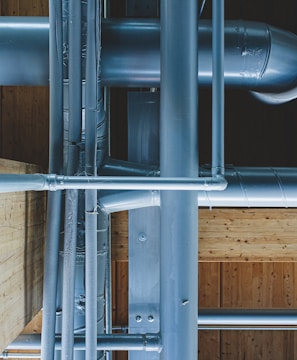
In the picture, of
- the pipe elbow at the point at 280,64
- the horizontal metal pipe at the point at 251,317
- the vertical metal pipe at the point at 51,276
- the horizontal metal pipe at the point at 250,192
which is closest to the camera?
the vertical metal pipe at the point at 51,276

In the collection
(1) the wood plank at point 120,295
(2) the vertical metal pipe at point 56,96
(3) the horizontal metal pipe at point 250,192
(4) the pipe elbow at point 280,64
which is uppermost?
(4) the pipe elbow at point 280,64

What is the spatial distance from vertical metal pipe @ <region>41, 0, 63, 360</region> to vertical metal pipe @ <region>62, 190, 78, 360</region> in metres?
0.04

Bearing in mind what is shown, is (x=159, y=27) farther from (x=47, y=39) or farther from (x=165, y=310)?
(x=165, y=310)

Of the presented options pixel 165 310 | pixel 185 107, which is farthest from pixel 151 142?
pixel 165 310

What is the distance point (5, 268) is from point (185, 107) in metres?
0.85

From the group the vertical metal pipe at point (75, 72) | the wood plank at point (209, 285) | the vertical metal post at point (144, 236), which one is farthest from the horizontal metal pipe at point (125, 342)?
the wood plank at point (209, 285)

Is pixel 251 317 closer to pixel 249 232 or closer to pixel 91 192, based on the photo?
pixel 249 232

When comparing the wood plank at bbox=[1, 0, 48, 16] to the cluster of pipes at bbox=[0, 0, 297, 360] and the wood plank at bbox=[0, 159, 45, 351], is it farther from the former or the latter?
the wood plank at bbox=[0, 159, 45, 351]

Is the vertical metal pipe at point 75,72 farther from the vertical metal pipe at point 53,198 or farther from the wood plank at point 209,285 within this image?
the wood plank at point 209,285

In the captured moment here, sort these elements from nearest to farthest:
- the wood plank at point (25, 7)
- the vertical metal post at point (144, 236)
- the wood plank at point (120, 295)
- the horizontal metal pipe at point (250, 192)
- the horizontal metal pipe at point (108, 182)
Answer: the horizontal metal pipe at point (108, 182)
the horizontal metal pipe at point (250, 192)
the vertical metal post at point (144, 236)
the wood plank at point (25, 7)
the wood plank at point (120, 295)

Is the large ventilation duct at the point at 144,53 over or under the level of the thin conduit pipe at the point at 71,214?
over

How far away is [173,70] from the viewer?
1370mm

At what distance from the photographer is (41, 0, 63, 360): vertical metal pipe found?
4.33 ft

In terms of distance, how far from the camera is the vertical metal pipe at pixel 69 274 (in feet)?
4.46
